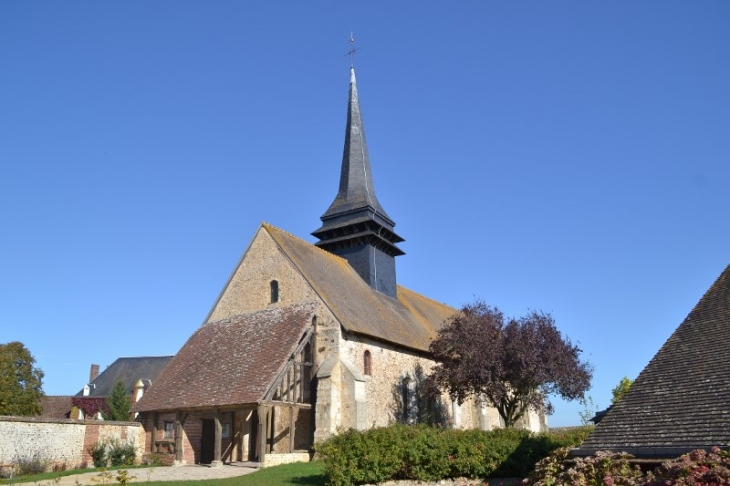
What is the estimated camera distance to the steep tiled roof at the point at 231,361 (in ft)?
62.8

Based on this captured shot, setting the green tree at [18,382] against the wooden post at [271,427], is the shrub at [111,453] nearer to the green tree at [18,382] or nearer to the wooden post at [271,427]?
the wooden post at [271,427]

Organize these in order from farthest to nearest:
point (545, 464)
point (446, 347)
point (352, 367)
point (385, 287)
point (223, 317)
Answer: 1. point (385, 287)
2. point (223, 317)
3. point (446, 347)
4. point (352, 367)
5. point (545, 464)

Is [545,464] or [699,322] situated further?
[699,322]

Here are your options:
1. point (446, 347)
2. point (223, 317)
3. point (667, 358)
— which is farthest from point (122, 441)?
point (667, 358)

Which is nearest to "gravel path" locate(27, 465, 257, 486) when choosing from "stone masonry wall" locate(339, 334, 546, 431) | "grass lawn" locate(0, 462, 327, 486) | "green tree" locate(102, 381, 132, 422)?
"grass lawn" locate(0, 462, 327, 486)

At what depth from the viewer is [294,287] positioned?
74.9 feet

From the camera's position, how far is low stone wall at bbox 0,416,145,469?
17.9 m

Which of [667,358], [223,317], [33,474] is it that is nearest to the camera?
[667,358]

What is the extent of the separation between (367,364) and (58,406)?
2902 centimetres

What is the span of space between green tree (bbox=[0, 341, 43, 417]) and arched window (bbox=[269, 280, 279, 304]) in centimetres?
1342

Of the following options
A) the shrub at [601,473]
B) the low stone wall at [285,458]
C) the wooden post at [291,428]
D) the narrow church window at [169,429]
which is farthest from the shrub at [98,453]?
the shrub at [601,473]

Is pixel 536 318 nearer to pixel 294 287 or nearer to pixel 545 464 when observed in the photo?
pixel 294 287

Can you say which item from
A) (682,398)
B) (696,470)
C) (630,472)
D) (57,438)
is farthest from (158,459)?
(696,470)

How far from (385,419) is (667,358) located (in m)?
14.0
